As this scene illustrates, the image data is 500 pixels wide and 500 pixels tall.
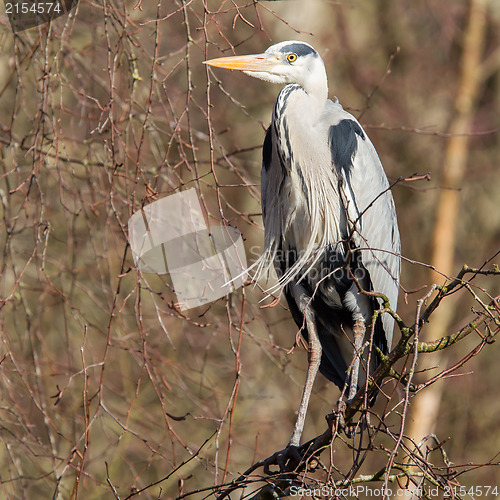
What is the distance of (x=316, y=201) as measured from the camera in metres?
3.14

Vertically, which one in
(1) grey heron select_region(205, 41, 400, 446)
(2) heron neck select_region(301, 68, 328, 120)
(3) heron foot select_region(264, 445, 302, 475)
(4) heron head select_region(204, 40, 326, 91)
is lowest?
(3) heron foot select_region(264, 445, 302, 475)

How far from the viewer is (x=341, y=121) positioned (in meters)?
3.17

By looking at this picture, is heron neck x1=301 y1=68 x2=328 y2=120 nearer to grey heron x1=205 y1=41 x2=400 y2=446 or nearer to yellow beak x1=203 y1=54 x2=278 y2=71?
grey heron x1=205 y1=41 x2=400 y2=446

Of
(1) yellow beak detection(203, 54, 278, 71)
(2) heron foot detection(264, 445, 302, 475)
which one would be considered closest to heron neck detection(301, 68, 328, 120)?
(1) yellow beak detection(203, 54, 278, 71)

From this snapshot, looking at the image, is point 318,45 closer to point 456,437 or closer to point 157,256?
point 456,437

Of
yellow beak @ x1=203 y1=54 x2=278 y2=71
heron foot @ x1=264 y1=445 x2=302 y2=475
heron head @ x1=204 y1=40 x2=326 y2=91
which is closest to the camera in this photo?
heron foot @ x1=264 y1=445 x2=302 y2=475

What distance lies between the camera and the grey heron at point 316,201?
3.09m

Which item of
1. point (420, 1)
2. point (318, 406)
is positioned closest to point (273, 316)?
point (318, 406)

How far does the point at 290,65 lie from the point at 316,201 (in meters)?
0.61

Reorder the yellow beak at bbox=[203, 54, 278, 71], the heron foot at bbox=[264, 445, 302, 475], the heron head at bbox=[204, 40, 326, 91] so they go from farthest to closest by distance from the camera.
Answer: the heron head at bbox=[204, 40, 326, 91] < the yellow beak at bbox=[203, 54, 278, 71] < the heron foot at bbox=[264, 445, 302, 475]

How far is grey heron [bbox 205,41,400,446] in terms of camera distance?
3086mm

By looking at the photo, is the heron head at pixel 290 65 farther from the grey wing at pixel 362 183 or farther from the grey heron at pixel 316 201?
the grey wing at pixel 362 183

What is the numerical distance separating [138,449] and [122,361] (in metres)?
0.72

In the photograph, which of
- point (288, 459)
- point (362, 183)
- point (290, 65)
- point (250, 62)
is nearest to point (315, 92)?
point (290, 65)
